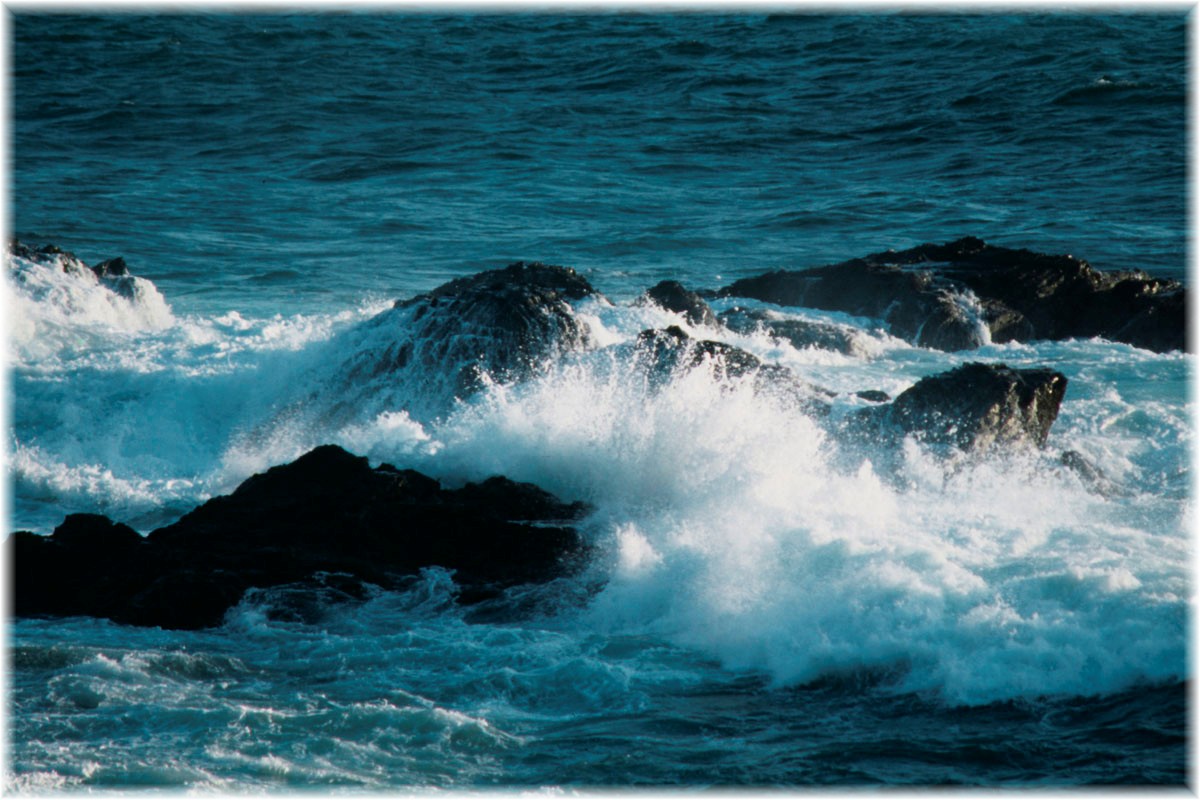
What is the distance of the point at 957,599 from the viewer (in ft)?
24.7

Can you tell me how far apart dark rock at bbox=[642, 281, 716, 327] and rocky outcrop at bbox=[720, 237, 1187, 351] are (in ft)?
6.46

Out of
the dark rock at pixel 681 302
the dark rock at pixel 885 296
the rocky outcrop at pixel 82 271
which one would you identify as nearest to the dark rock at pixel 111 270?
the rocky outcrop at pixel 82 271

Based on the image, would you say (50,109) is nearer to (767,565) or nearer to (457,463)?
(457,463)

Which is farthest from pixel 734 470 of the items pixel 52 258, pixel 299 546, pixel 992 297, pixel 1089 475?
pixel 52 258

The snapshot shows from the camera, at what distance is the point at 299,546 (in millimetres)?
8594

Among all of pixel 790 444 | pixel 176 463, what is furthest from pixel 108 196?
pixel 790 444

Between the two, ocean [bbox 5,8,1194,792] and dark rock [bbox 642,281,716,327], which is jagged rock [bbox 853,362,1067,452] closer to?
ocean [bbox 5,8,1194,792]

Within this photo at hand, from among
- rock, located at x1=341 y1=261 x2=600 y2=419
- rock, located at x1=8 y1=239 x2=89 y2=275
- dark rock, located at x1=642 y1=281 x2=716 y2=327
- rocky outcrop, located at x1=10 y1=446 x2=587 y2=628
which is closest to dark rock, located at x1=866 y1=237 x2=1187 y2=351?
dark rock, located at x1=642 y1=281 x2=716 y2=327

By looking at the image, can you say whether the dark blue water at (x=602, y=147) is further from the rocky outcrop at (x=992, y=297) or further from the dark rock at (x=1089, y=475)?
the dark rock at (x=1089, y=475)

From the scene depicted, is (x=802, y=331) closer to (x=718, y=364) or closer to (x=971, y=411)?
(x=718, y=364)

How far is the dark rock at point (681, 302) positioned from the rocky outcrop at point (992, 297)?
6.46ft

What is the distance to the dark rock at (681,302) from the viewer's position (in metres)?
13.9

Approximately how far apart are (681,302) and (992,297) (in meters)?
3.61

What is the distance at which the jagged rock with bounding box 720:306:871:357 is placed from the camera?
45.9ft
